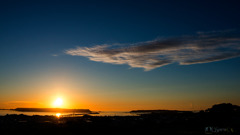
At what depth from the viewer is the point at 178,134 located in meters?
38.3

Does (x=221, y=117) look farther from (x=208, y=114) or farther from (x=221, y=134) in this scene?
(x=221, y=134)

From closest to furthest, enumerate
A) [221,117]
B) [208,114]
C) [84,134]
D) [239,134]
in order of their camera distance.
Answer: [239,134] < [84,134] < [221,117] < [208,114]

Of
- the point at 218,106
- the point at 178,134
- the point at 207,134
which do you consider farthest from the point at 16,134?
the point at 218,106

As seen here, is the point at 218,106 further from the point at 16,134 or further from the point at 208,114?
the point at 16,134

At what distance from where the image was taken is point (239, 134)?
36125 mm

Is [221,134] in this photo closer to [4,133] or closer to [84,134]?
[84,134]

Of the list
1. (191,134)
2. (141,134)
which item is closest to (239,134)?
(191,134)

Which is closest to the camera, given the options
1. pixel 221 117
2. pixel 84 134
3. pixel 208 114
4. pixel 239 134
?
pixel 239 134

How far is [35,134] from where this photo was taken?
37312 millimetres

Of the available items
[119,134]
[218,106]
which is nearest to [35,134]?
[119,134]

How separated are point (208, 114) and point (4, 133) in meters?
59.0

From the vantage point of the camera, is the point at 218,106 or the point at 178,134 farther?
the point at 218,106

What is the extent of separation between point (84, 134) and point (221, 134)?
24.0m

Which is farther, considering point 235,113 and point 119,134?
point 235,113
